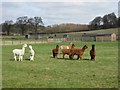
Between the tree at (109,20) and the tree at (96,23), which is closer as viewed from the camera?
the tree at (109,20)

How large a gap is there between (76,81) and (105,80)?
113cm

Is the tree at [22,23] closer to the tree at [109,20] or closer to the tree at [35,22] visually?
the tree at [35,22]

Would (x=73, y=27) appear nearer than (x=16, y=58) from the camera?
No

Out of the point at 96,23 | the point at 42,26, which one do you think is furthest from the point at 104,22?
the point at 42,26

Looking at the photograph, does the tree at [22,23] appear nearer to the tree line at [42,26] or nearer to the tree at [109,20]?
the tree line at [42,26]

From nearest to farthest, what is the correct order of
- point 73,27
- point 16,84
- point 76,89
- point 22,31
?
1. point 76,89
2. point 16,84
3. point 73,27
4. point 22,31

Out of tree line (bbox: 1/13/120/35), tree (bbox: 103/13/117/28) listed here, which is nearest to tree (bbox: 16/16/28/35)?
tree line (bbox: 1/13/120/35)

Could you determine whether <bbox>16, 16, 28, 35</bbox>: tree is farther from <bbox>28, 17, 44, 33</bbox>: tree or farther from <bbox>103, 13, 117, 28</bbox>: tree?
<bbox>103, 13, 117, 28</bbox>: tree

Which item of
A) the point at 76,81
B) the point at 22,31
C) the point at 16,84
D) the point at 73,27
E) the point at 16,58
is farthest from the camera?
the point at 22,31


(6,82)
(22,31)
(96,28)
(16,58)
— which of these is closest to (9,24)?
(22,31)

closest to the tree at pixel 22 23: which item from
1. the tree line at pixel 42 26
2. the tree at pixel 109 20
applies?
the tree line at pixel 42 26

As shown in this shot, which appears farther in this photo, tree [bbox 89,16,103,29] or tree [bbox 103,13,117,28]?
tree [bbox 89,16,103,29]

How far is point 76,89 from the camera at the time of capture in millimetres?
8492

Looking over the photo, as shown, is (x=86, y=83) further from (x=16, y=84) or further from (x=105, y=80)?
(x=16, y=84)
